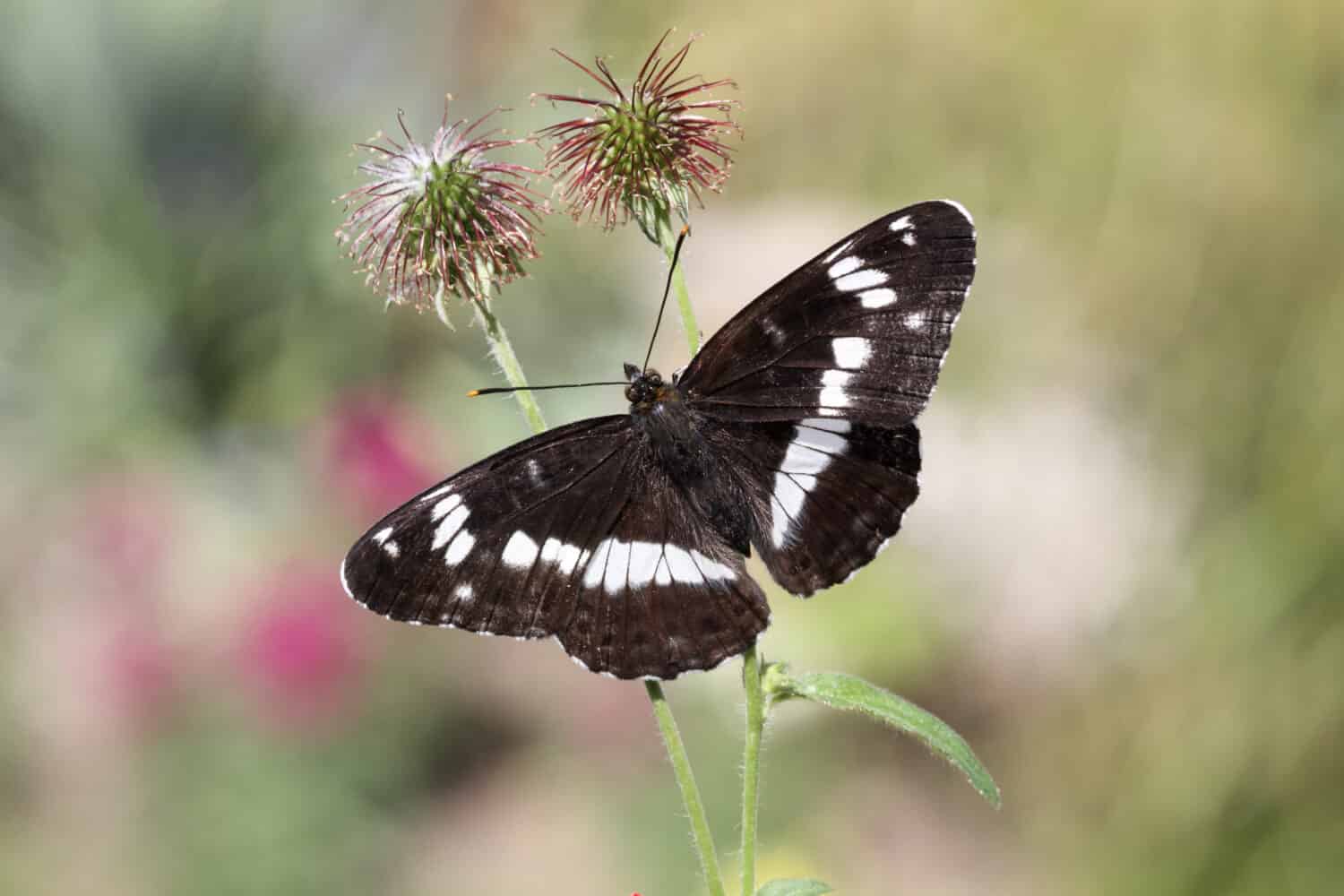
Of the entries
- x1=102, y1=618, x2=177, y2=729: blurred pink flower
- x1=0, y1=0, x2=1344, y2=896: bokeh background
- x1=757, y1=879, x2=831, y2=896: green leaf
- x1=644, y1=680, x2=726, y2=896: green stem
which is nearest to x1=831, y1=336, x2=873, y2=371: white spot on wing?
x1=644, y1=680, x2=726, y2=896: green stem

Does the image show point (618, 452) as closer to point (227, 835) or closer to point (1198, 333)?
point (227, 835)

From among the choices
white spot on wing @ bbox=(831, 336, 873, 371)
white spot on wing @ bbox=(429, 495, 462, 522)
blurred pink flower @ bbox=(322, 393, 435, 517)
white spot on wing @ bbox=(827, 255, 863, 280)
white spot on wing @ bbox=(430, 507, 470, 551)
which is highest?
blurred pink flower @ bbox=(322, 393, 435, 517)

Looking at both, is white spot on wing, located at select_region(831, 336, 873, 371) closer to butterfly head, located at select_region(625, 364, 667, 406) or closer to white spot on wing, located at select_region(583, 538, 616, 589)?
butterfly head, located at select_region(625, 364, 667, 406)

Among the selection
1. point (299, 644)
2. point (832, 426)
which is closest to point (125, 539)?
point (299, 644)

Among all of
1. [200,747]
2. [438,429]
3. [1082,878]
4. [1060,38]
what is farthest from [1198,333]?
[200,747]

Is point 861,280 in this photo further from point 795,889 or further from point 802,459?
point 795,889
